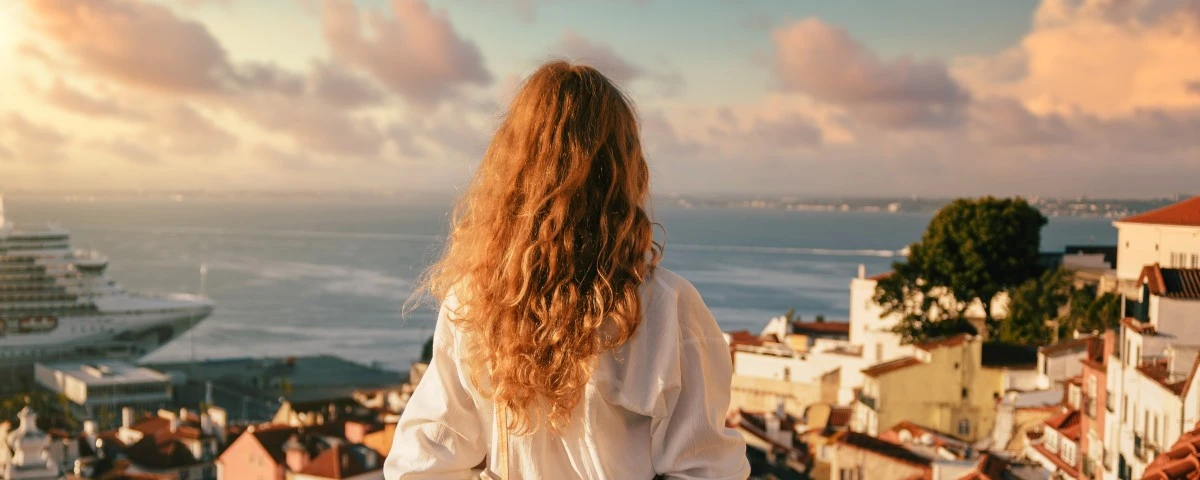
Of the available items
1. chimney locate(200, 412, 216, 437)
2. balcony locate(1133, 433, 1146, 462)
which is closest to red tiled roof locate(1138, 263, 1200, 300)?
balcony locate(1133, 433, 1146, 462)

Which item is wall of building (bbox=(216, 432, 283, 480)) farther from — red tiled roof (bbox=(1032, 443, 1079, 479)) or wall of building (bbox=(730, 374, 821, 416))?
red tiled roof (bbox=(1032, 443, 1079, 479))

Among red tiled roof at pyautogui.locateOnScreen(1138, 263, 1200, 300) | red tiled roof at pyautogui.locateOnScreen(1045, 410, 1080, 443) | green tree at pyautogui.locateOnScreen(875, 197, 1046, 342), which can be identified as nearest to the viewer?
red tiled roof at pyautogui.locateOnScreen(1138, 263, 1200, 300)

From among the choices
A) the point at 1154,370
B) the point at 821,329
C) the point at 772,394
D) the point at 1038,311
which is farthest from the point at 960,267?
the point at 1154,370

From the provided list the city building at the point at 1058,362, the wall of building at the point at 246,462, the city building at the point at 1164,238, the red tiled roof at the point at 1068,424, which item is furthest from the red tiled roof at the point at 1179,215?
the wall of building at the point at 246,462

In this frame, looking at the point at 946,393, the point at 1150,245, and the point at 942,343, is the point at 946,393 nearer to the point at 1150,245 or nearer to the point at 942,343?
the point at 942,343

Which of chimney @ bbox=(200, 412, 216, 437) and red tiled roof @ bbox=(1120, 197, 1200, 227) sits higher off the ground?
red tiled roof @ bbox=(1120, 197, 1200, 227)

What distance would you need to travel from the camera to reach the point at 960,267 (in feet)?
69.2

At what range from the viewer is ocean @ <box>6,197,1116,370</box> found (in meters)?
61.4

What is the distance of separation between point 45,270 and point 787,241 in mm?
83182

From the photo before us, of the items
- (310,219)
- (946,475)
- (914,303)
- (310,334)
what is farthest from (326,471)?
(310,219)

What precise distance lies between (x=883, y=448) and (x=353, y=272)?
8200 centimetres

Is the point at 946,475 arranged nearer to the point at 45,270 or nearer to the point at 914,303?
the point at 914,303

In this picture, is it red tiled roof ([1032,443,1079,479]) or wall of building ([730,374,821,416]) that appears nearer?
red tiled roof ([1032,443,1079,479])

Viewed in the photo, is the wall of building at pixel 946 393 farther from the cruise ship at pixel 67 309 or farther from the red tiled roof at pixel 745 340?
the cruise ship at pixel 67 309
